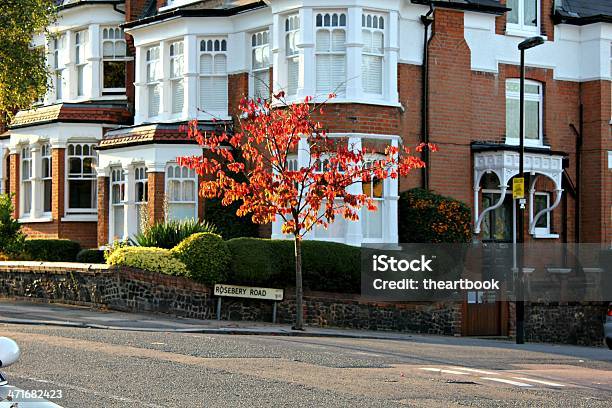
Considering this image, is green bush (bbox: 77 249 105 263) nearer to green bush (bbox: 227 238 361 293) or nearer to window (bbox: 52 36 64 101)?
window (bbox: 52 36 64 101)

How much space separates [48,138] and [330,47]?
420 inches

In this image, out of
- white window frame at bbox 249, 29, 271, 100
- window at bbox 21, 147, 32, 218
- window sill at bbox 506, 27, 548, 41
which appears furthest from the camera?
window at bbox 21, 147, 32, 218

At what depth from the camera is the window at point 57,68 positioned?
122 feet

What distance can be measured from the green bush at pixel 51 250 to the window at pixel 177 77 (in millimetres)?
5090

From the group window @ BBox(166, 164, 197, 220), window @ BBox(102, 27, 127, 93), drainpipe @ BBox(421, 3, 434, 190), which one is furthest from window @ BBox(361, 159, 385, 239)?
window @ BBox(102, 27, 127, 93)

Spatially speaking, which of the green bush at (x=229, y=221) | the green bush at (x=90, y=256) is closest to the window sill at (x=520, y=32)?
the green bush at (x=229, y=221)

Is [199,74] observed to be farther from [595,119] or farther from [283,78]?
[595,119]

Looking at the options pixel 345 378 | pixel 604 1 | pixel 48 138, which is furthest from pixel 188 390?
pixel 604 1

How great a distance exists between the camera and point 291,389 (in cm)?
1270

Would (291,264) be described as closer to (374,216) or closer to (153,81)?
(374,216)

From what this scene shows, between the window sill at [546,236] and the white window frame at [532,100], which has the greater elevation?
the white window frame at [532,100]

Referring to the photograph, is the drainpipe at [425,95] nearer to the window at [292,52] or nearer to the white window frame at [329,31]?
the white window frame at [329,31]

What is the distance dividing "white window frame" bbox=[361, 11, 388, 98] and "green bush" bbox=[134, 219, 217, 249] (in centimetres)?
571

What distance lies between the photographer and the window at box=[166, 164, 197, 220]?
105 feet
